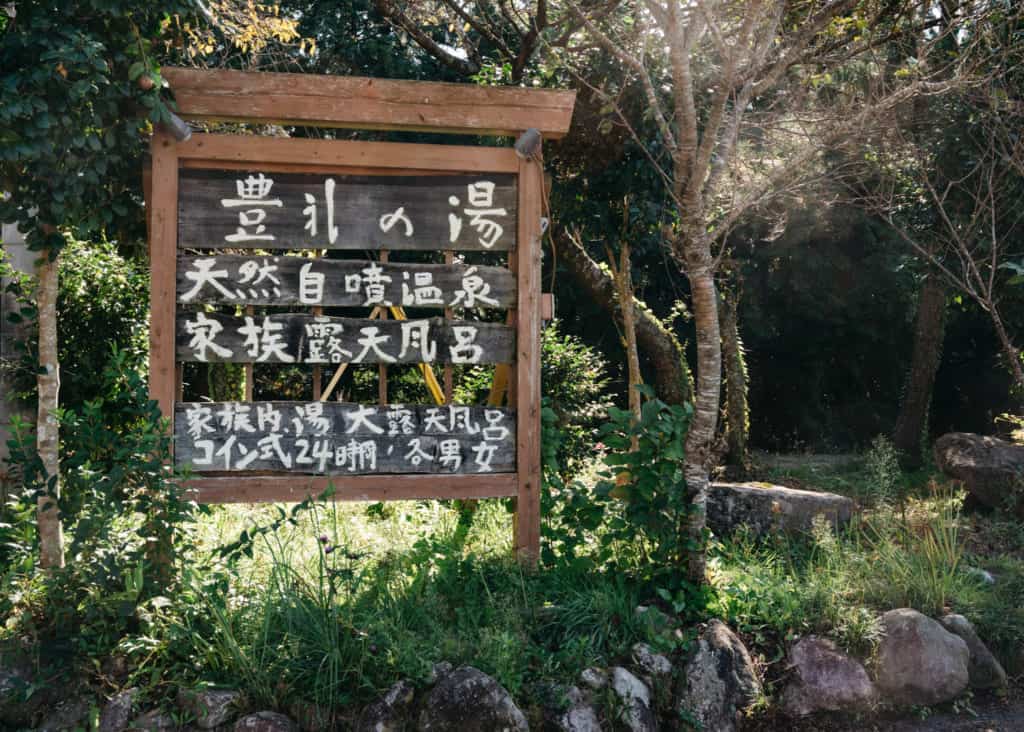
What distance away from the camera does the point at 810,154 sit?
5867 mm

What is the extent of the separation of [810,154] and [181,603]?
4637mm

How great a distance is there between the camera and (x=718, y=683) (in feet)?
13.9

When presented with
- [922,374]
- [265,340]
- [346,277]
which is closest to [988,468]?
[922,374]

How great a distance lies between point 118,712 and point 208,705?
16.1 inches

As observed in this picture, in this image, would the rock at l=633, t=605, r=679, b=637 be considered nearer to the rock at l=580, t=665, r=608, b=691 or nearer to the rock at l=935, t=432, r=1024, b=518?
the rock at l=580, t=665, r=608, b=691

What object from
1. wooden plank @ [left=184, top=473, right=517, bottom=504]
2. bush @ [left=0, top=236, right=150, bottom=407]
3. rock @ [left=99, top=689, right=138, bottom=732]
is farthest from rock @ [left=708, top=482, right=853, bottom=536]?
bush @ [left=0, top=236, right=150, bottom=407]

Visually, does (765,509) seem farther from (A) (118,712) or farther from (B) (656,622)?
(A) (118,712)

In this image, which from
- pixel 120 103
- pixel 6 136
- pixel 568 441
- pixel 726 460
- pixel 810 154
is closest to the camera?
pixel 6 136

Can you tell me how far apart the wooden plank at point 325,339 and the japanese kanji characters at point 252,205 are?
17.3 inches

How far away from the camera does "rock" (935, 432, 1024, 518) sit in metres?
6.89

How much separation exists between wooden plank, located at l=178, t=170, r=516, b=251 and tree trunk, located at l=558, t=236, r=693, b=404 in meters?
4.39

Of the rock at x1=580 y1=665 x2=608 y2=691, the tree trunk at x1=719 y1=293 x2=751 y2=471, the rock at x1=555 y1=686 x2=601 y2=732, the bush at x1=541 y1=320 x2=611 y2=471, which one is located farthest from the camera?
the tree trunk at x1=719 y1=293 x2=751 y2=471

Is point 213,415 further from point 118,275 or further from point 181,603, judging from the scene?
point 118,275

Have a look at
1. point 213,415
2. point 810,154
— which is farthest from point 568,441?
point 213,415
